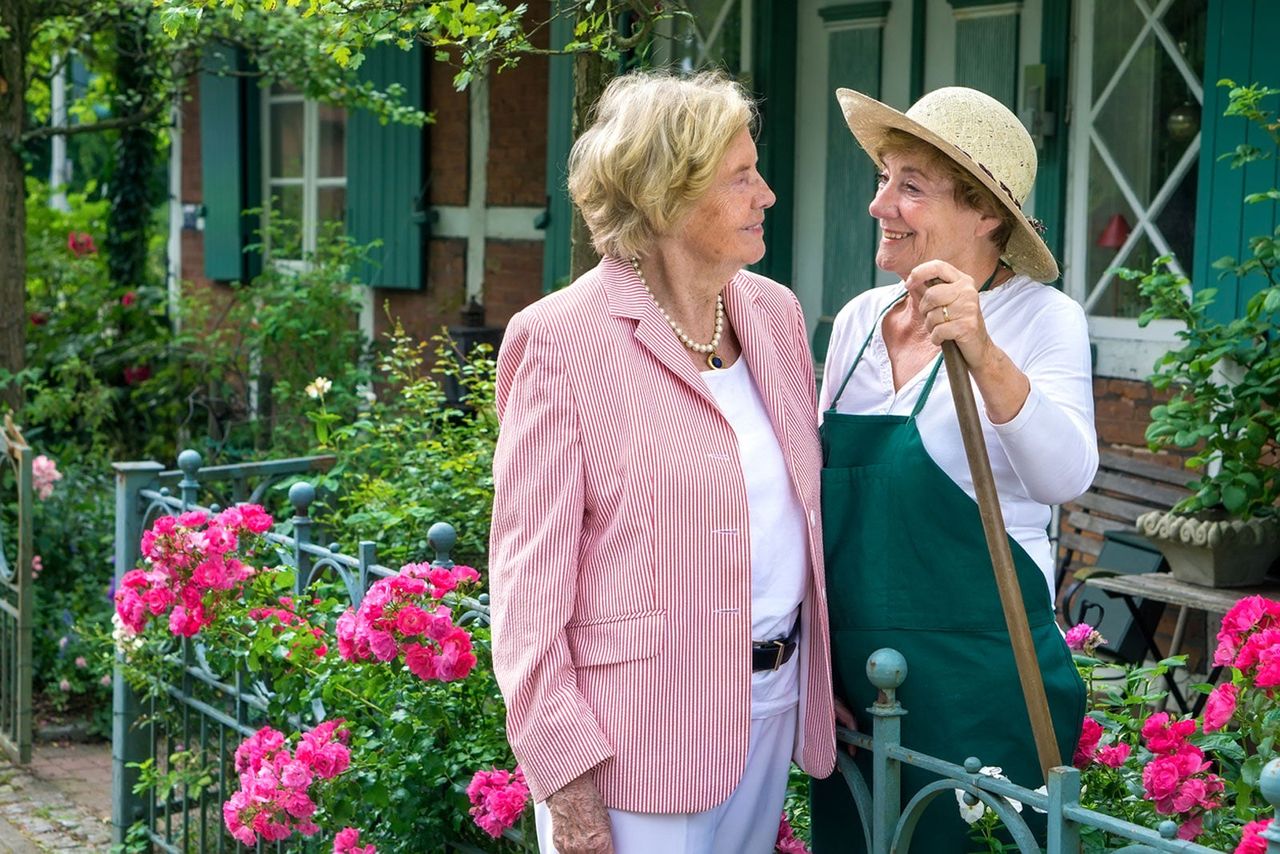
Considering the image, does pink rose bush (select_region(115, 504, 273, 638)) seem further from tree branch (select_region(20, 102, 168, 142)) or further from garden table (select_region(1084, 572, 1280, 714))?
tree branch (select_region(20, 102, 168, 142))

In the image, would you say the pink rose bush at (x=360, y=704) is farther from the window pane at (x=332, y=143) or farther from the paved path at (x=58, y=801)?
the window pane at (x=332, y=143)

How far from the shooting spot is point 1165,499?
521 cm

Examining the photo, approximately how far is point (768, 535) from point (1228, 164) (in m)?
3.23

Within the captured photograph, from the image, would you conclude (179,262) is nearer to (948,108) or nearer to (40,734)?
(40,734)

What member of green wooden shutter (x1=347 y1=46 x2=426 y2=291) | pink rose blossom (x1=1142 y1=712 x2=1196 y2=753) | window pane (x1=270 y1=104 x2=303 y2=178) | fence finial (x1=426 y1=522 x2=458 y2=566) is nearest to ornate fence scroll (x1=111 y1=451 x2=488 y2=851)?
fence finial (x1=426 y1=522 x2=458 y2=566)

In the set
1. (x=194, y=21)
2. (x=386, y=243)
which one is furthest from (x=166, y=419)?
(x=194, y=21)

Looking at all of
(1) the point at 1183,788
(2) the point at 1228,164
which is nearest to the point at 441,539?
(1) the point at 1183,788

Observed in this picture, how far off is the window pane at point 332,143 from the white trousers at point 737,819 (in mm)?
7816

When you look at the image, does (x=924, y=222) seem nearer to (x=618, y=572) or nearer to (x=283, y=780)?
(x=618, y=572)

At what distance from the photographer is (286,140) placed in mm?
10406

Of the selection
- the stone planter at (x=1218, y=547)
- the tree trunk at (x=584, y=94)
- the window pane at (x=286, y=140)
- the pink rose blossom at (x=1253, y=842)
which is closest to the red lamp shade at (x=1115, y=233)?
the stone planter at (x=1218, y=547)

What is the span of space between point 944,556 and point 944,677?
0.57 ft

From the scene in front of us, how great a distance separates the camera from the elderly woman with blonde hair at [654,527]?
87.3 inches

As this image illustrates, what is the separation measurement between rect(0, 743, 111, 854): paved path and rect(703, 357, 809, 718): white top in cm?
282
